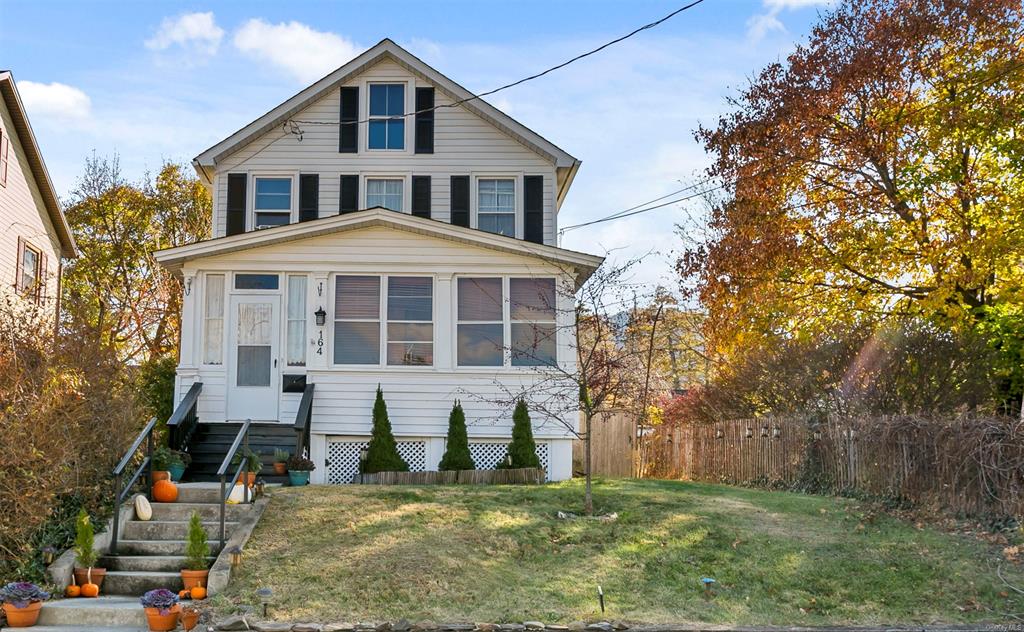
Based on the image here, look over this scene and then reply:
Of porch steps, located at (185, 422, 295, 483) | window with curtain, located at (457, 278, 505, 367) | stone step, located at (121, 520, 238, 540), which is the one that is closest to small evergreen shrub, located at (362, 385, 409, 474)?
porch steps, located at (185, 422, 295, 483)

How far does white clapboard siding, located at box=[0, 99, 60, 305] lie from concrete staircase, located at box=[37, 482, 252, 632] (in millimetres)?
13955

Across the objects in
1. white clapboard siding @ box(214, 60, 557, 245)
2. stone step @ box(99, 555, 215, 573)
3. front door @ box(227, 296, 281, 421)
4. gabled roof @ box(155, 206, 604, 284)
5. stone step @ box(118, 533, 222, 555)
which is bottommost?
stone step @ box(99, 555, 215, 573)

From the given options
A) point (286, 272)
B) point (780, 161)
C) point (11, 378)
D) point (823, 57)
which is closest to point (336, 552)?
point (11, 378)

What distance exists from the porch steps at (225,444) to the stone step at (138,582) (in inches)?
186

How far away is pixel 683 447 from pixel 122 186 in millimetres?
20608

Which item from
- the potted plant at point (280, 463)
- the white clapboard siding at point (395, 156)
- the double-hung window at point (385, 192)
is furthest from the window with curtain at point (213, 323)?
the double-hung window at point (385, 192)

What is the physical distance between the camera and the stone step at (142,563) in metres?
10.4

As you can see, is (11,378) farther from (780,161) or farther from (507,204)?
(780,161)

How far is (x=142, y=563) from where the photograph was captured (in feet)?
34.3

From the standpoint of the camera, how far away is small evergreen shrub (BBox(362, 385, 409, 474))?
628 inches

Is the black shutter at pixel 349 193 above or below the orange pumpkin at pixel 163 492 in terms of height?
above

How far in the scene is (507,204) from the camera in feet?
66.5

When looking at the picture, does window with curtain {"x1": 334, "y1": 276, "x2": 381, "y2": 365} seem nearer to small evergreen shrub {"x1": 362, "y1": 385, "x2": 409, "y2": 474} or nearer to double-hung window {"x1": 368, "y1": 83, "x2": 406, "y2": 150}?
small evergreen shrub {"x1": 362, "y1": 385, "x2": 409, "y2": 474}

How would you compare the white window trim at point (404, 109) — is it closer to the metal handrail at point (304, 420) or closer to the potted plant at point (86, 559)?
the metal handrail at point (304, 420)
